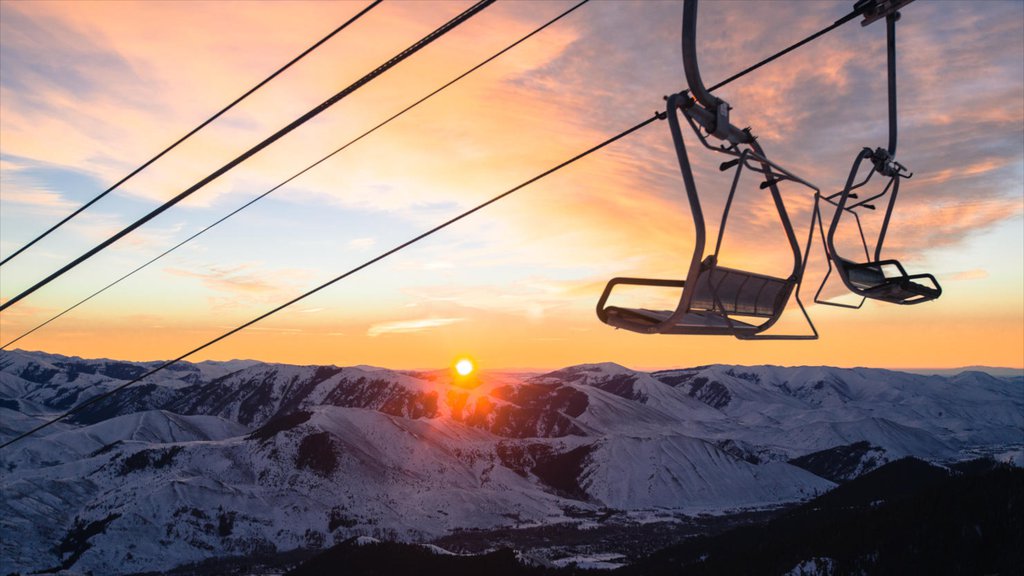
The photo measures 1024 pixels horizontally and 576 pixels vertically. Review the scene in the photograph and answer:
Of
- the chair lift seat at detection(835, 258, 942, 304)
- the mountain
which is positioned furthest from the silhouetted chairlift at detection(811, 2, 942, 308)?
the mountain

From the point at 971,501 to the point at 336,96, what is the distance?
144 metres

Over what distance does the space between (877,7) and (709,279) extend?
14.7 feet

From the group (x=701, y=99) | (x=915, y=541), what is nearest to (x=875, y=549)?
(x=915, y=541)

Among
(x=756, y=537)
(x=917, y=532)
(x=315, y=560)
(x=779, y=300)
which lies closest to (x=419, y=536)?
(x=315, y=560)

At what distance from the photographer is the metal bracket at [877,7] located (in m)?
8.62

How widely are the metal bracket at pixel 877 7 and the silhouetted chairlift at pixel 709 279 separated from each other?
2.36m

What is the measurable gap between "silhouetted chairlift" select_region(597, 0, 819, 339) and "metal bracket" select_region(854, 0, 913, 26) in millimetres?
2360

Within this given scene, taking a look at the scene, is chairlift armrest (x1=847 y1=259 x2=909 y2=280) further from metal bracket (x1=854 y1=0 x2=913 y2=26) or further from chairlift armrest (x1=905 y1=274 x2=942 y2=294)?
metal bracket (x1=854 y1=0 x2=913 y2=26)

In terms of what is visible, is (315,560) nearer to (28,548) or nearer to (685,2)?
(28,548)

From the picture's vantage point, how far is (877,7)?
8758mm

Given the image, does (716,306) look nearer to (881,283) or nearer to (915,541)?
(881,283)

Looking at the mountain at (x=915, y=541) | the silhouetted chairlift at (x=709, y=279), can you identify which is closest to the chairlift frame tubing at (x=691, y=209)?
the silhouetted chairlift at (x=709, y=279)

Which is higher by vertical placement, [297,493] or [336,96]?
[336,96]

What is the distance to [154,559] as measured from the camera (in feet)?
537
